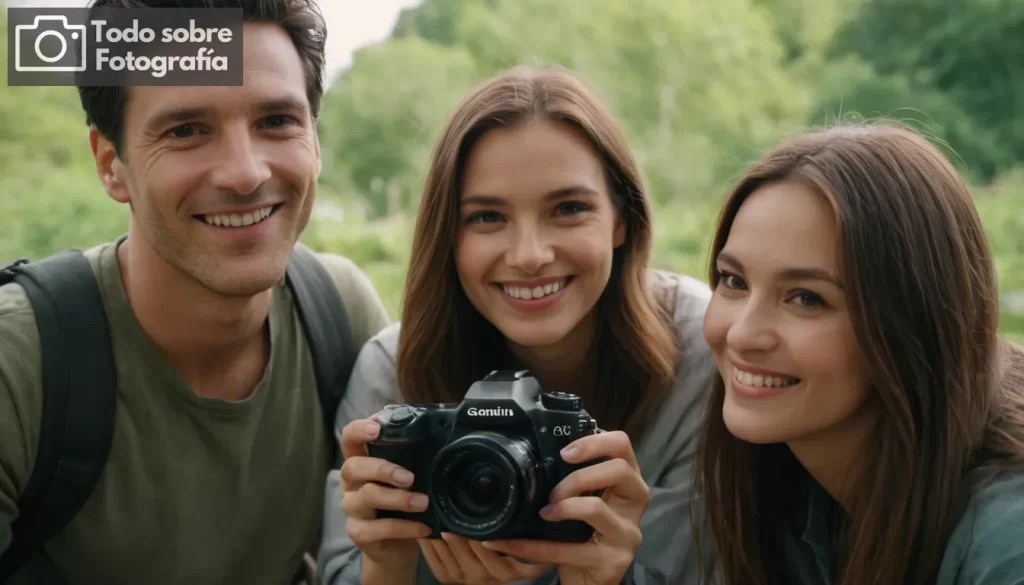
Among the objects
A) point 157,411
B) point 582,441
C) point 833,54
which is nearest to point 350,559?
point 157,411

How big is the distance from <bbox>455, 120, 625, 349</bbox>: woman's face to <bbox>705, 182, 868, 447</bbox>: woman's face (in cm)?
29

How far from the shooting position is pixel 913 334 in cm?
109

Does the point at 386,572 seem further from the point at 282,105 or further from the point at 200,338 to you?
the point at 282,105

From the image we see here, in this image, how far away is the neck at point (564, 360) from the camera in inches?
63.7

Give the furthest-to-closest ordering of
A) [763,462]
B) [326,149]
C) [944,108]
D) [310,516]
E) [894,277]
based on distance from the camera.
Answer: [944,108]
[326,149]
[310,516]
[763,462]
[894,277]

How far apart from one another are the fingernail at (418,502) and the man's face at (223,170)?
439mm

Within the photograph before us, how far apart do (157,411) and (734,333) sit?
2.85 ft

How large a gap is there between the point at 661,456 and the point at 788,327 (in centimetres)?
46

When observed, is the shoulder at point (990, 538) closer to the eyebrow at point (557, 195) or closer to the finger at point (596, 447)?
the finger at point (596, 447)

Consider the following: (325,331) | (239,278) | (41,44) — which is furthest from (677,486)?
(41,44)

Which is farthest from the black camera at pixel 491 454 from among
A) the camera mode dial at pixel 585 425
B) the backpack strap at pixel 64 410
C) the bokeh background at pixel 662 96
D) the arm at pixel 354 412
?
the bokeh background at pixel 662 96

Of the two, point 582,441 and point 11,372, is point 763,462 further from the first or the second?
point 11,372

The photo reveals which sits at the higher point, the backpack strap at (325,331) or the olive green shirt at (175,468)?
the backpack strap at (325,331)

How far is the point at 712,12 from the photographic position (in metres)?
4.05
